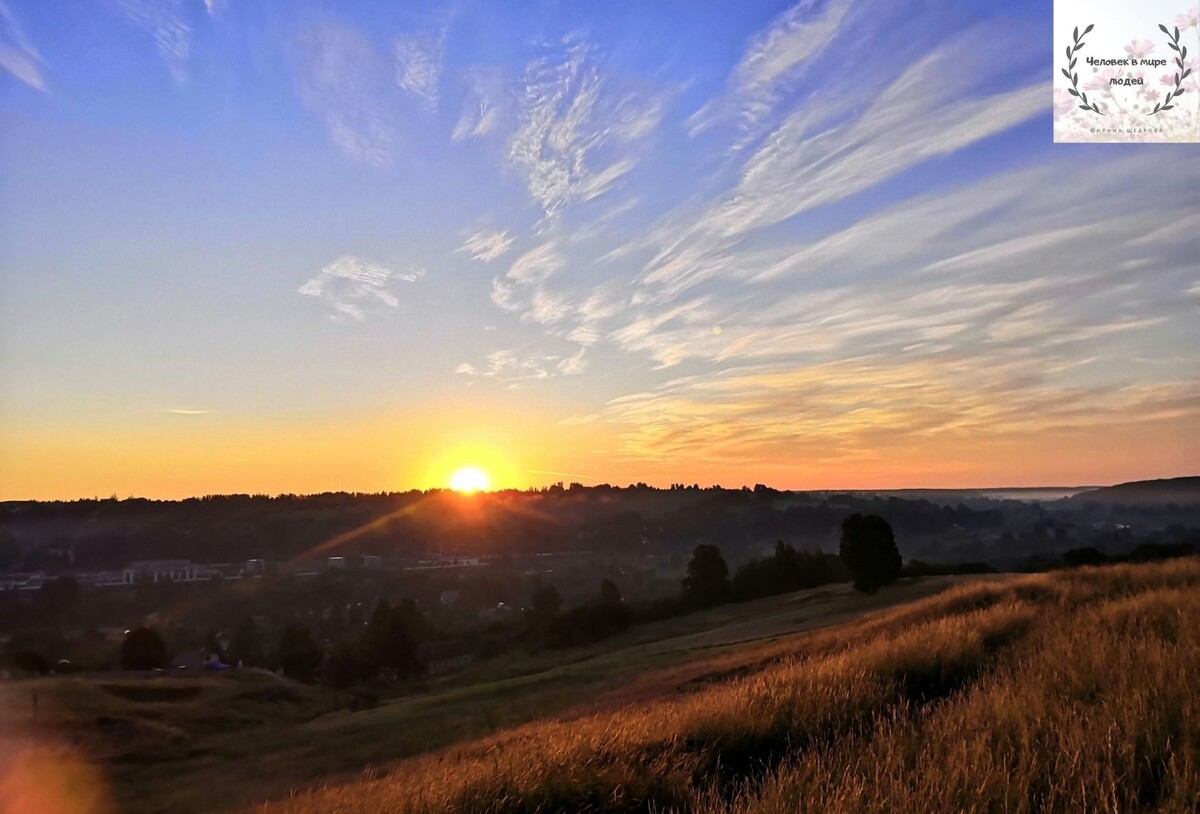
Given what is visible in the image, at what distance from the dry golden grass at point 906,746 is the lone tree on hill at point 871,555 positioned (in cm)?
4966

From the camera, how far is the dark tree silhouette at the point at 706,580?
92750 millimetres

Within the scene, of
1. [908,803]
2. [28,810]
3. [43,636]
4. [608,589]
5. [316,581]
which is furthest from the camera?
[316,581]

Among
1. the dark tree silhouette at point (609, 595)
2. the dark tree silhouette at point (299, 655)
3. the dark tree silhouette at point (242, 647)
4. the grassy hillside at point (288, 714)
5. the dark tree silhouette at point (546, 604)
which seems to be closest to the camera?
the grassy hillside at point (288, 714)

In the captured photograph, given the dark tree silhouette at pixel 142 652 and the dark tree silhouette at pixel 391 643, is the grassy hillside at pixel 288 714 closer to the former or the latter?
the dark tree silhouette at pixel 391 643

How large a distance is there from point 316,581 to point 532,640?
101165mm

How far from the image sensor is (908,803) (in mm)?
4551

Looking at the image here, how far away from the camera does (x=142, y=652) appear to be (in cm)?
8238

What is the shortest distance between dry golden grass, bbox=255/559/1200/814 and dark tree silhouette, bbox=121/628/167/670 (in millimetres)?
89785

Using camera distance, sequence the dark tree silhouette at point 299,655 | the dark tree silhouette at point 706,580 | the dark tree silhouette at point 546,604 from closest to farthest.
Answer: the dark tree silhouette at point 299,655
the dark tree silhouette at point 706,580
the dark tree silhouette at point 546,604

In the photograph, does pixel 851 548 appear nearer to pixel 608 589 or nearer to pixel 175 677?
pixel 608 589

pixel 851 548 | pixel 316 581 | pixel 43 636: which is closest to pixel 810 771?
pixel 851 548

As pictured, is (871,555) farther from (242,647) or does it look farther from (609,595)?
(242,647)

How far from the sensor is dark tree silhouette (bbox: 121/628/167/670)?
8225 centimetres

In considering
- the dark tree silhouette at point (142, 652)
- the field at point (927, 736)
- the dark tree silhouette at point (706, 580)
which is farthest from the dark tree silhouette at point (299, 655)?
the field at point (927, 736)
